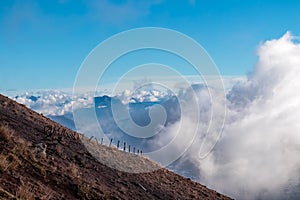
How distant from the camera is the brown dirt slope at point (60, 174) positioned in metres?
19.4

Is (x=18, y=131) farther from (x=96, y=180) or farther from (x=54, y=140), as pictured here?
(x=96, y=180)

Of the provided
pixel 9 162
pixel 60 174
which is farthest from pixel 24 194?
pixel 60 174

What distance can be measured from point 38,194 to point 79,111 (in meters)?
16.2

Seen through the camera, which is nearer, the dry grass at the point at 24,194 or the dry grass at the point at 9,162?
the dry grass at the point at 24,194

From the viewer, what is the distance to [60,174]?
23.0 m

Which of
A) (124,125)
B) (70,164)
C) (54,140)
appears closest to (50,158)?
(70,164)

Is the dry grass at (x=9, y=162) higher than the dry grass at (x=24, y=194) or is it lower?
higher

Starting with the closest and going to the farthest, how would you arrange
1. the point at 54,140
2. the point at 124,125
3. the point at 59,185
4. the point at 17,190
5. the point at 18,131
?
the point at 17,190 → the point at 59,185 → the point at 18,131 → the point at 54,140 → the point at 124,125

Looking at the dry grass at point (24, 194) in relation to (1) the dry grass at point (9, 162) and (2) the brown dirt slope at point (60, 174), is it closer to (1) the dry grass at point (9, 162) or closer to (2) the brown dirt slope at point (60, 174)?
(2) the brown dirt slope at point (60, 174)

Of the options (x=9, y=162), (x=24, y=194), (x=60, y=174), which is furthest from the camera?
(x=60, y=174)

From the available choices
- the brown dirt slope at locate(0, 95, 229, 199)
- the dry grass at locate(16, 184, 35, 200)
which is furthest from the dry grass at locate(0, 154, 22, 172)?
the dry grass at locate(16, 184, 35, 200)

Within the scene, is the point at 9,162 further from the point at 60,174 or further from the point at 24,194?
the point at 24,194

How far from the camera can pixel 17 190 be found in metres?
17.4

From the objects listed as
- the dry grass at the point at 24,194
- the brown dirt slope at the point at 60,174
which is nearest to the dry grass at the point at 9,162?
the brown dirt slope at the point at 60,174
